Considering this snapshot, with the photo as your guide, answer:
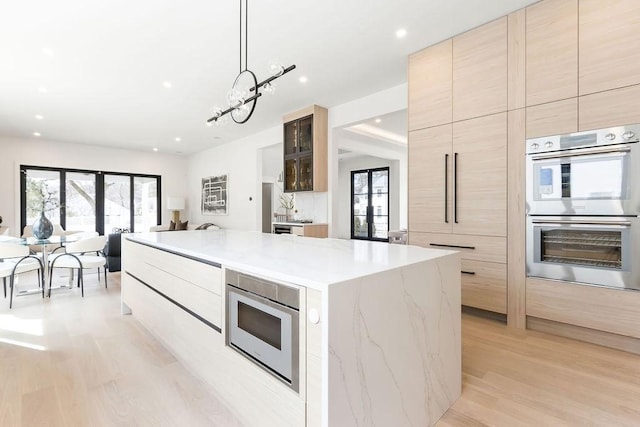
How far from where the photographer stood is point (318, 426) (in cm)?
104

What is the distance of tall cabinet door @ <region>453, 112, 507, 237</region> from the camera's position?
2705 millimetres

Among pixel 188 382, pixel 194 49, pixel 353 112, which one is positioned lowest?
pixel 188 382

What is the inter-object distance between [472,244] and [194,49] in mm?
3476

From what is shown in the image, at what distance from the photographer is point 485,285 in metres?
2.81

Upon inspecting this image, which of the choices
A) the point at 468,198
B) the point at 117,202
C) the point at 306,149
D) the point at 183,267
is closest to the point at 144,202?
the point at 117,202

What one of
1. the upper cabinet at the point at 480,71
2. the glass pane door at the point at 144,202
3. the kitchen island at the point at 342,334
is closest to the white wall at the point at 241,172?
the glass pane door at the point at 144,202

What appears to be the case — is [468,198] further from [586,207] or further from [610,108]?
[610,108]

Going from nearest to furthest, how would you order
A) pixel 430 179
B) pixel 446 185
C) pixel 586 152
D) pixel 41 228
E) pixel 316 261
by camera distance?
pixel 316 261
pixel 586 152
pixel 446 185
pixel 430 179
pixel 41 228

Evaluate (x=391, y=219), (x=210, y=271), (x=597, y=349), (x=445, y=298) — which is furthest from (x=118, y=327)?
(x=391, y=219)

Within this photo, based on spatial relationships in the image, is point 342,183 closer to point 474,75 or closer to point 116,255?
point 116,255

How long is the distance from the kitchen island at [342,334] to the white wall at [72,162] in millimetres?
7621

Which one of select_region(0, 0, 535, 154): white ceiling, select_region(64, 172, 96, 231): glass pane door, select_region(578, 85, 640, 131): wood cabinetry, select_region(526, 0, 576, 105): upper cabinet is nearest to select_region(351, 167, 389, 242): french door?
select_region(0, 0, 535, 154): white ceiling

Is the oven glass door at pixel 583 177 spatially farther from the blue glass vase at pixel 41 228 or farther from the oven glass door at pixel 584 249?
the blue glass vase at pixel 41 228

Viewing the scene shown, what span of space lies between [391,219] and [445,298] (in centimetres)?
815
